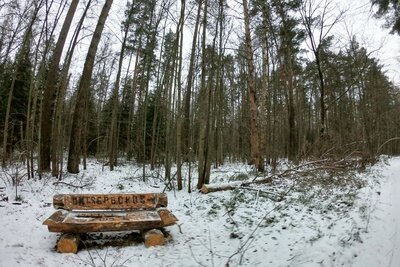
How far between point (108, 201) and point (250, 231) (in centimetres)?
301

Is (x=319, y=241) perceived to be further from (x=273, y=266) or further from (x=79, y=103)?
(x=79, y=103)

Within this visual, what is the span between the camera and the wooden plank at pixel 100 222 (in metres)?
5.10

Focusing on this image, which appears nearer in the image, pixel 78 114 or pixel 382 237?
pixel 382 237

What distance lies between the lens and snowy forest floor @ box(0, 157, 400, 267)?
4.10 meters

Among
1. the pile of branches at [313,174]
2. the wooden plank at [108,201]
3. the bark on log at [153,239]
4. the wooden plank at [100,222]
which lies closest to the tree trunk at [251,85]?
the pile of branches at [313,174]

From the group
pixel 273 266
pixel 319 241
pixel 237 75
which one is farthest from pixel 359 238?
pixel 237 75

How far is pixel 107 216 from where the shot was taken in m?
5.96

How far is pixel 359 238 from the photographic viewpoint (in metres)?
4.10

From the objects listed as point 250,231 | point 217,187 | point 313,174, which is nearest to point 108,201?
point 250,231

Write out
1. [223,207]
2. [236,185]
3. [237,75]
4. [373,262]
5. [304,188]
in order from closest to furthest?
1. [373,262]
2. [223,207]
3. [304,188]
4. [236,185]
5. [237,75]

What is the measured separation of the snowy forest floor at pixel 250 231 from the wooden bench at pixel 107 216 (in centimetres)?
27

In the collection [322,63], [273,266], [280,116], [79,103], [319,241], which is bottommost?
[273,266]

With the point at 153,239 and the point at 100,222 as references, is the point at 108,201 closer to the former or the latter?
the point at 100,222

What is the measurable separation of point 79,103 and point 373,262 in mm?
10242
